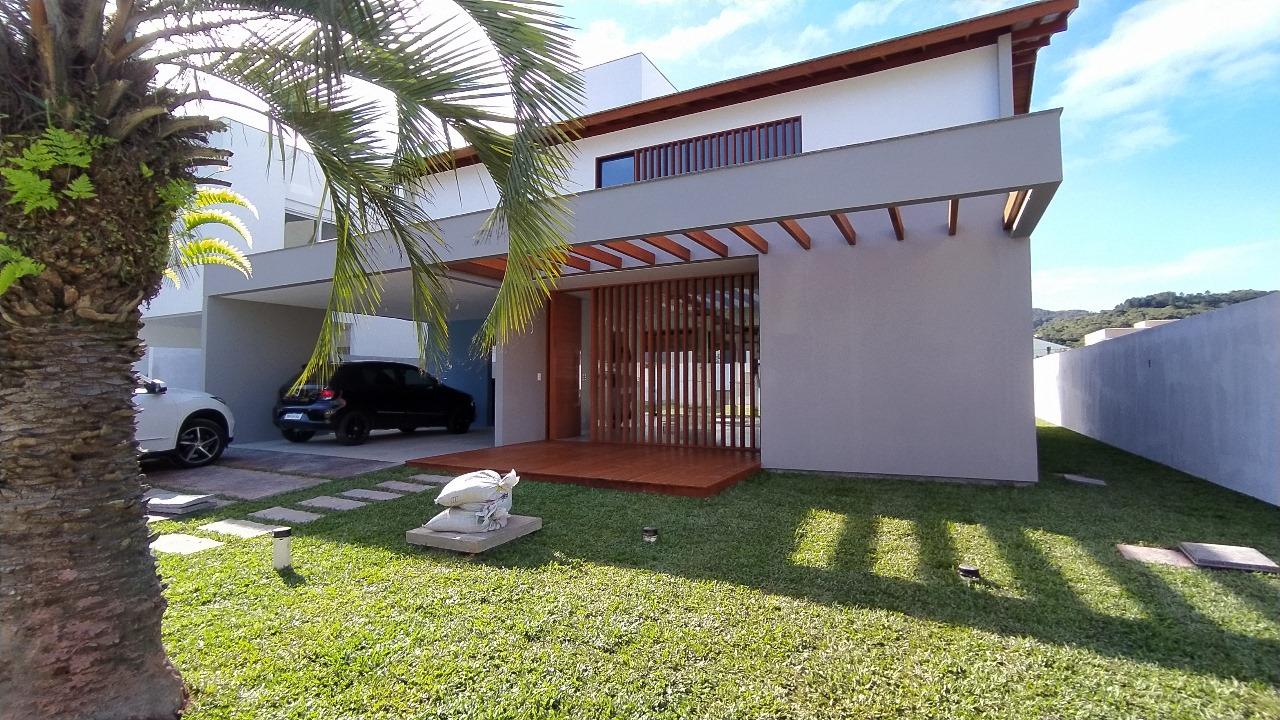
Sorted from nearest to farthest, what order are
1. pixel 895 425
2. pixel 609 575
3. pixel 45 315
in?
pixel 45 315, pixel 609 575, pixel 895 425

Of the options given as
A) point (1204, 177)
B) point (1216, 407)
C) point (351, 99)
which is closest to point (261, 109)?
point (351, 99)

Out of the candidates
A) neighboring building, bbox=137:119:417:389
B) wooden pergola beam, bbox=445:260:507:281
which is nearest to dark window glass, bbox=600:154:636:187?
wooden pergola beam, bbox=445:260:507:281

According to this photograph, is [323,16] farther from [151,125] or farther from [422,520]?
[422,520]

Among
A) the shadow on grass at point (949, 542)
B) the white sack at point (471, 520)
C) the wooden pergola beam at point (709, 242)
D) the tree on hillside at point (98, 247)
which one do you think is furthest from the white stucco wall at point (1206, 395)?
the tree on hillside at point (98, 247)

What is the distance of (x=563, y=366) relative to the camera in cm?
1063

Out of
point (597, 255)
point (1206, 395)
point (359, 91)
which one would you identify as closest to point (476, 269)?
point (597, 255)

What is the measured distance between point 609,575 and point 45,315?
290 centimetres

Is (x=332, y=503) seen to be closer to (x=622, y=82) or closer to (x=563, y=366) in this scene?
(x=563, y=366)

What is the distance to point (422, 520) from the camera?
493 cm

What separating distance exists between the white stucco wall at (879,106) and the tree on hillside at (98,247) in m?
4.12

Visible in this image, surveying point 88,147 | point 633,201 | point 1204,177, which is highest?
point 1204,177

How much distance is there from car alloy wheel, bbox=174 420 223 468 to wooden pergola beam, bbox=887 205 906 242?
874cm

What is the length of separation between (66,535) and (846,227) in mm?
5934

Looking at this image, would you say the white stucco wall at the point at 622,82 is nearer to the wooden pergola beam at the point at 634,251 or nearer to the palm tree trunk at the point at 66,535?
the wooden pergola beam at the point at 634,251
